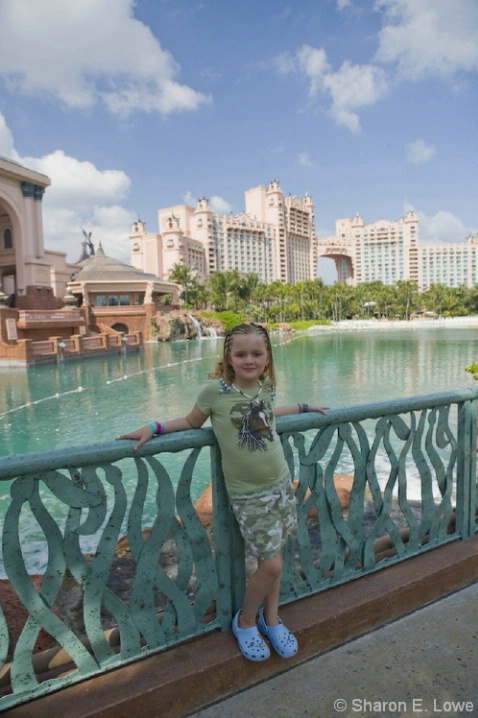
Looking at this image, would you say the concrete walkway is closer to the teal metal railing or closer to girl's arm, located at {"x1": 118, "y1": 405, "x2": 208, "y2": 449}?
the teal metal railing

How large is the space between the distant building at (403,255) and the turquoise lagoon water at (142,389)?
419 ft

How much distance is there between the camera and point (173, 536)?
6.33ft

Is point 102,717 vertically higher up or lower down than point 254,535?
lower down

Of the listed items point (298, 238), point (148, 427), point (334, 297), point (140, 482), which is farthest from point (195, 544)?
point (298, 238)

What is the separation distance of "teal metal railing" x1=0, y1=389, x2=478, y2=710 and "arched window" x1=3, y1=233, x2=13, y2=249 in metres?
43.2

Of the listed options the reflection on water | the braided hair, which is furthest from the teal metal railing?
the reflection on water

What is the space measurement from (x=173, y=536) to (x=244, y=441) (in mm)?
457

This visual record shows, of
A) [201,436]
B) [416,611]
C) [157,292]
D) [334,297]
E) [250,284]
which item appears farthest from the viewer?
[334,297]

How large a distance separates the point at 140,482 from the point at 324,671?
3.62 ft

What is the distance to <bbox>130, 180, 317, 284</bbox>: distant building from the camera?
10662cm

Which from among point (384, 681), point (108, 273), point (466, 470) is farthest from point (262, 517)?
point (108, 273)

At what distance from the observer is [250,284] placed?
241ft

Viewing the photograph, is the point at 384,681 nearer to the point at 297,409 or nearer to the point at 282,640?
the point at 282,640

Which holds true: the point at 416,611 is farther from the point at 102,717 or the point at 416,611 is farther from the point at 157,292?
the point at 157,292
